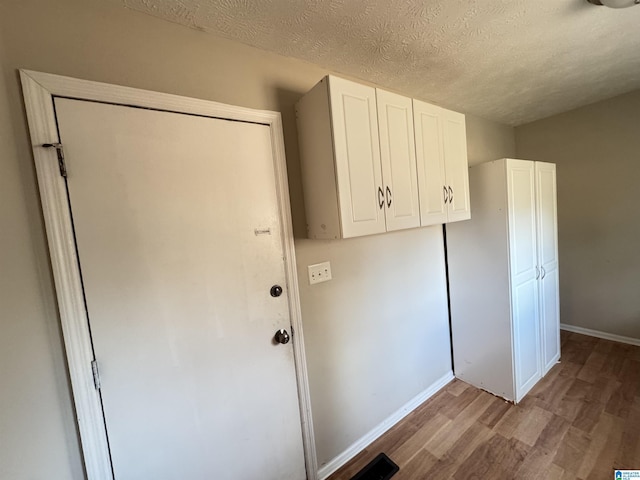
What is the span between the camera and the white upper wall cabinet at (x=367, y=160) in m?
1.21

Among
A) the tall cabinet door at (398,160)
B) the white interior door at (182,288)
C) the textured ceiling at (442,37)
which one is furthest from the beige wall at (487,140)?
the white interior door at (182,288)

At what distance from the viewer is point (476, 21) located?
1244 mm

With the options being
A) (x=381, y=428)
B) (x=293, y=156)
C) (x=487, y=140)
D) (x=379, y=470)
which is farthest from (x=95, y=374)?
(x=487, y=140)

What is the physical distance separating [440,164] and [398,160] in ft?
1.34

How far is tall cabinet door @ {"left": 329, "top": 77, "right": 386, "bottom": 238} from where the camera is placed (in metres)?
1.19

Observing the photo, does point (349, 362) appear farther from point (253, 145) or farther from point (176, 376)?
point (253, 145)


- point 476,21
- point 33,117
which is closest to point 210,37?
point 33,117

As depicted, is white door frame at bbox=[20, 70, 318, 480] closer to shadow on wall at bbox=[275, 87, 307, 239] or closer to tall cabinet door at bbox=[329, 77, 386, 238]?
shadow on wall at bbox=[275, 87, 307, 239]

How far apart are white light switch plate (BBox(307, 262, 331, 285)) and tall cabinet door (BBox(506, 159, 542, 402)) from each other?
4.61ft

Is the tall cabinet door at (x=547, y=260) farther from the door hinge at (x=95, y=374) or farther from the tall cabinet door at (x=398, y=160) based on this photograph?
the door hinge at (x=95, y=374)

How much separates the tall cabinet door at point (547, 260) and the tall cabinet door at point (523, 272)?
11cm

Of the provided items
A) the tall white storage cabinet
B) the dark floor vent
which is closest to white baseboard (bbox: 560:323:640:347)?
the tall white storage cabinet

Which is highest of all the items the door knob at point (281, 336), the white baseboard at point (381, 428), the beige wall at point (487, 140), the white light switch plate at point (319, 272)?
the beige wall at point (487, 140)

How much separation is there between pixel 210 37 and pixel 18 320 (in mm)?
1353
